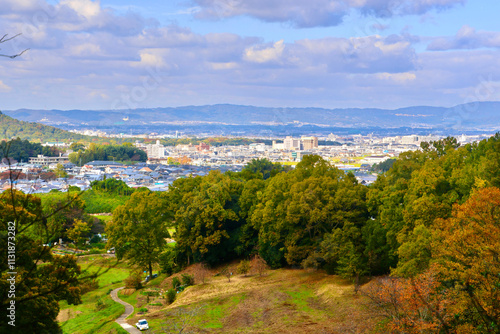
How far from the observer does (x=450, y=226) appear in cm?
1988

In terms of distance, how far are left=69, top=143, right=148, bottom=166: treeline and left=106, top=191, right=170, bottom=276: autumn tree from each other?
12088 cm

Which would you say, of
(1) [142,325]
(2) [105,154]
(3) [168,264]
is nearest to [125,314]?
(1) [142,325]

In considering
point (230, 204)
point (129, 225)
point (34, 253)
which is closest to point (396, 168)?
point (230, 204)

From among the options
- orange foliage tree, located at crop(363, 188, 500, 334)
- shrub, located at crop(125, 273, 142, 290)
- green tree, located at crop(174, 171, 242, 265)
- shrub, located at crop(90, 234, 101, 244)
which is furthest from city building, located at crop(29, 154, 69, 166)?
orange foliage tree, located at crop(363, 188, 500, 334)

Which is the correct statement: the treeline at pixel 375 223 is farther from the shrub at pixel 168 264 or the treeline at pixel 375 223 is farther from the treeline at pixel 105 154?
the treeline at pixel 105 154

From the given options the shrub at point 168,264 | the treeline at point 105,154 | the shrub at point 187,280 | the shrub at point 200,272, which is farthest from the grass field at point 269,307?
the treeline at point 105,154

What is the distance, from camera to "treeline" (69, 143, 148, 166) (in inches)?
6137

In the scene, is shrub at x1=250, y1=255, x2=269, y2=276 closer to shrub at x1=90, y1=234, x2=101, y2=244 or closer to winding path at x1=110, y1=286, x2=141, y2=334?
winding path at x1=110, y1=286, x2=141, y2=334

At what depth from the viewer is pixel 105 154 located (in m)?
165

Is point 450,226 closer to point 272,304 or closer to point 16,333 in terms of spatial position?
point 272,304

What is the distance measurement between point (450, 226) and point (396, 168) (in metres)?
12.7

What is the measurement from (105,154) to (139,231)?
132476 millimetres

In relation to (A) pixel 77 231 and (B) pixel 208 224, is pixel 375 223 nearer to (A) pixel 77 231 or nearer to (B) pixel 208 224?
(B) pixel 208 224

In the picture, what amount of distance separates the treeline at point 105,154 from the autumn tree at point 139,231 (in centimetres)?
12088
